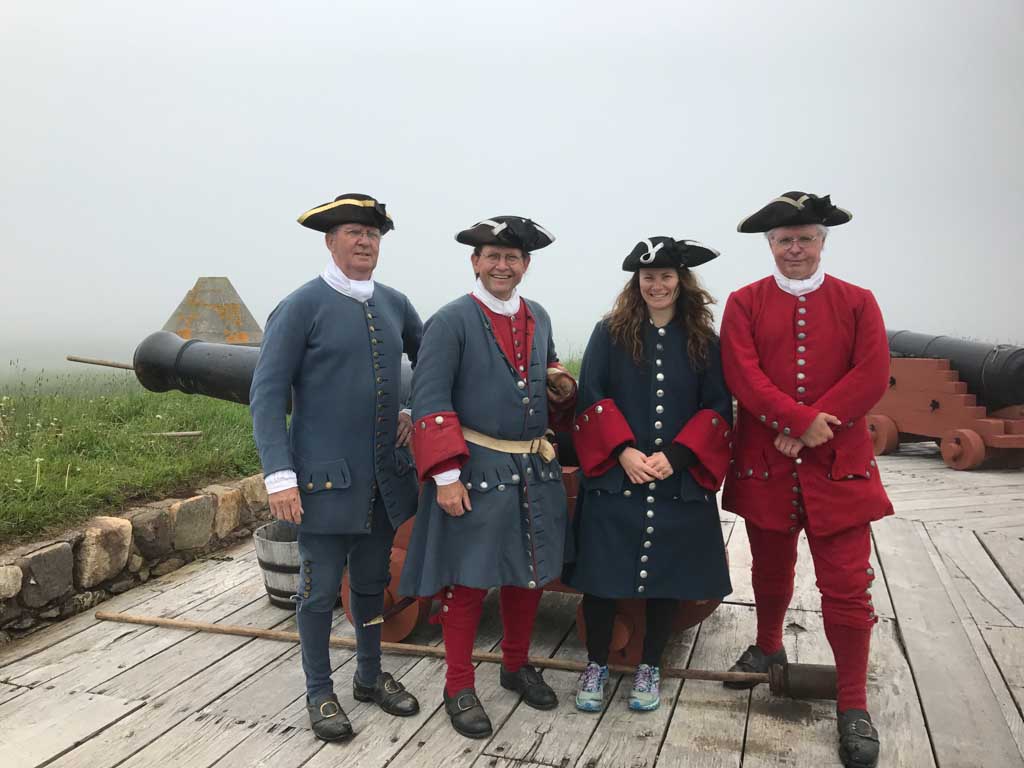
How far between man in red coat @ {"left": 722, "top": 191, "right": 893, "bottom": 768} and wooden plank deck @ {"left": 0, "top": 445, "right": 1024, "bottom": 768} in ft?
0.93

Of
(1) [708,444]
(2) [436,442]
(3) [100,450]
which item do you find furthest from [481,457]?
(3) [100,450]

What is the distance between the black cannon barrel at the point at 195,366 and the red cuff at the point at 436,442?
1.54m

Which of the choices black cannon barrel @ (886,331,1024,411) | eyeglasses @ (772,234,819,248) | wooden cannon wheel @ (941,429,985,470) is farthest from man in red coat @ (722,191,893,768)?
wooden cannon wheel @ (941,429,985,470)

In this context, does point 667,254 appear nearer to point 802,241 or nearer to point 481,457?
point 802,241

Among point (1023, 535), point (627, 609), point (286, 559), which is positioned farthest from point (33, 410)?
point (1023, 535)

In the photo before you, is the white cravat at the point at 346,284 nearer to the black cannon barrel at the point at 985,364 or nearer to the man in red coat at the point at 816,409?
the man in red coat at the point at 816,409

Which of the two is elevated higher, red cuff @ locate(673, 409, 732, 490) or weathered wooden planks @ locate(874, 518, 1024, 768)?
red cuff @ locate(673, 409, 732, 490)

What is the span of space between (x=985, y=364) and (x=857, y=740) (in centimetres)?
522

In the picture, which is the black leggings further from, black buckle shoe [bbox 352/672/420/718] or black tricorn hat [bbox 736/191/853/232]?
black tricorn hat [bbox 736/191/853/232]

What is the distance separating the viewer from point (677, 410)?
109 inches

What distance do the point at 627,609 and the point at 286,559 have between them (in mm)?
1436

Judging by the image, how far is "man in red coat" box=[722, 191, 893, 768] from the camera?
8.52ft

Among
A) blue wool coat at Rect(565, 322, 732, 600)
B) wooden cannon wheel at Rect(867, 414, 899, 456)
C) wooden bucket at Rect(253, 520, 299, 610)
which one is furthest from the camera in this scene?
wooden cannon wheel at Rect(867, 414, 899, 456)

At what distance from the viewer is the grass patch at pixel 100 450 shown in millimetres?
3928
